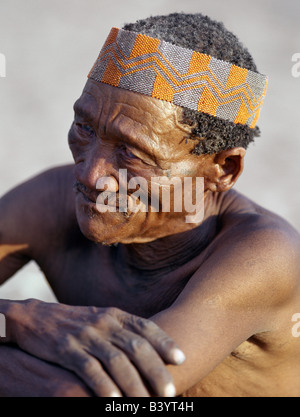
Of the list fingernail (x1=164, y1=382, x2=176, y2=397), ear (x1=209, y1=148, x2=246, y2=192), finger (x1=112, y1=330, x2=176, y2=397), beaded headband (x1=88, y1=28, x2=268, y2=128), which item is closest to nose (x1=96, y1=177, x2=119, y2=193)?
beaded headband (x1=88, y1=28, x2=268, y2=128)

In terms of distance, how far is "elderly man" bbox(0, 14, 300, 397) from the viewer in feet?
8.32

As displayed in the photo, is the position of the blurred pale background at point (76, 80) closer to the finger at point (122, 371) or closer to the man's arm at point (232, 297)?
the man's arm at point (232, 297)

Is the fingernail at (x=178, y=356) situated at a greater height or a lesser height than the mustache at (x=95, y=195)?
lesser

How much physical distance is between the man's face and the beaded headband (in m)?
0.05

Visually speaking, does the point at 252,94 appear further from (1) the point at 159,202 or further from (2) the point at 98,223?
(2) the point at 98,223

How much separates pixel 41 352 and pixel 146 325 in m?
0.42

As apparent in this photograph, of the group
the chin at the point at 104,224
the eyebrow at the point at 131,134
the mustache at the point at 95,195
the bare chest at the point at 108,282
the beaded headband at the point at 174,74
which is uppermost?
the beaded headband at the point at 174,74

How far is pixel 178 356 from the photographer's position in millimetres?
2467

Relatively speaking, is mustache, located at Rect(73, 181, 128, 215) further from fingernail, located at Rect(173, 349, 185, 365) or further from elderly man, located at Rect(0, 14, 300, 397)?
fingernail, located at Rect(173, 349, 185, 365)

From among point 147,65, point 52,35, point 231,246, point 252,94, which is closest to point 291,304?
point 231,246

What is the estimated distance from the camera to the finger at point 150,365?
2385 mm

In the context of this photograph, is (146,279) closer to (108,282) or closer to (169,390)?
(108,282)

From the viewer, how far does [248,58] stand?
3086 mm

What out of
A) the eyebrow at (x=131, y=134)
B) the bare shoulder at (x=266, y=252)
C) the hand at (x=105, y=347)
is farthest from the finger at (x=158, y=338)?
the eyebrow at (x=131, y=134)
